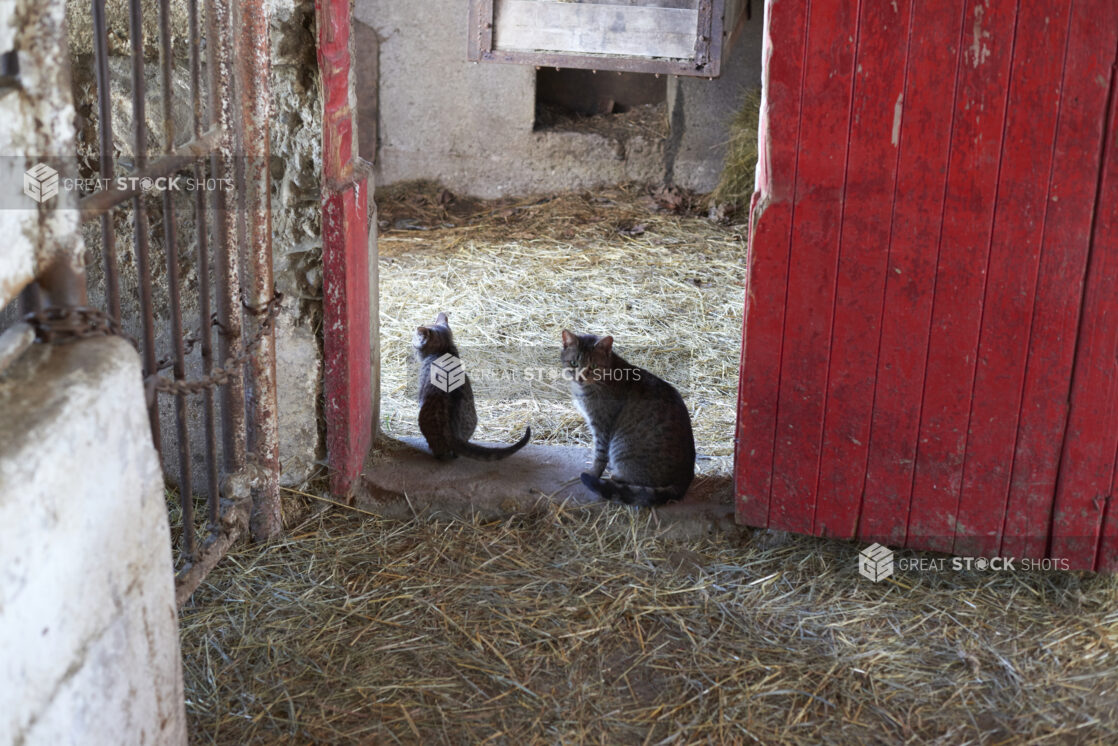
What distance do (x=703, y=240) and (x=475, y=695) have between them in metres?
5.19

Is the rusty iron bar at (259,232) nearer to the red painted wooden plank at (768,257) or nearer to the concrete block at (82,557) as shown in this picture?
the concrete block at (82,557)

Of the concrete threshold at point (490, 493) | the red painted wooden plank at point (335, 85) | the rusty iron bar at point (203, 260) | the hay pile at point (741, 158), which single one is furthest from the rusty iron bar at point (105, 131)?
the hay pile at point (741, 158)

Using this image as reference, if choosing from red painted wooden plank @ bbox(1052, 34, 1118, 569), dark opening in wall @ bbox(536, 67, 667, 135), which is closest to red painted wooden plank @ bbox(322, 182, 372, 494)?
red painted wooden plank @ bbox(1052, 34, 1118, 569)

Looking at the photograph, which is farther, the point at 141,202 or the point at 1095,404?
the point at 1095,404

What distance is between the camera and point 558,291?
22.1 ft

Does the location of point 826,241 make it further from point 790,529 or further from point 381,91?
point 381,91

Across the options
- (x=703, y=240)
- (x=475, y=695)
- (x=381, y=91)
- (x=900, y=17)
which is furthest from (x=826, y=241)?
(x=381, y=91)

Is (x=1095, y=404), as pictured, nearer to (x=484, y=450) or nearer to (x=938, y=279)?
(x=938, y=279)

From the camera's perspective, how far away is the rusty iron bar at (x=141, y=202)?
2.63 meters

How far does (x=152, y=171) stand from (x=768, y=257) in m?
1.73

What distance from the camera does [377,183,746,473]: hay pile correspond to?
5121 mm

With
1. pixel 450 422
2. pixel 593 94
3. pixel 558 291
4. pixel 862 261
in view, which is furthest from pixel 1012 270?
pixel 593 94

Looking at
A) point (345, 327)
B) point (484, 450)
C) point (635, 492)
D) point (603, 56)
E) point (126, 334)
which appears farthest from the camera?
point (603, 56)

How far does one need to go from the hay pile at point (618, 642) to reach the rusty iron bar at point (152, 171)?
1.30 meters
